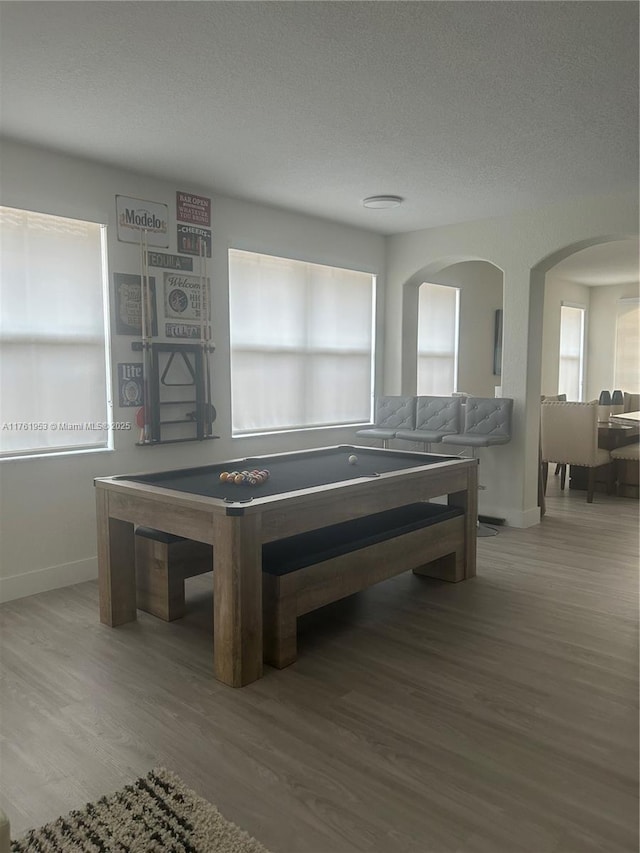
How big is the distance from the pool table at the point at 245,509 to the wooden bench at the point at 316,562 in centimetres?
11

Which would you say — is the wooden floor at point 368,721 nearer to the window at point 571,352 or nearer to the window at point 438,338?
the window at point 438,338

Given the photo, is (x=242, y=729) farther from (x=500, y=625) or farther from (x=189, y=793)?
(x=500, y=625)

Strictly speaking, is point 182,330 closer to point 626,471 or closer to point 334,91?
point 334,91

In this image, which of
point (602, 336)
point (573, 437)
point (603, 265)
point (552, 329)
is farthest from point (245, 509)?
point (602, 336)

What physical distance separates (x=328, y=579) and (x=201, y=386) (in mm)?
2069

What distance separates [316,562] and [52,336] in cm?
217

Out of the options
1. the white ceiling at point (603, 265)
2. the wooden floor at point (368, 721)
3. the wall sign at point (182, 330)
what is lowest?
the wooden floor at point (368, 721)

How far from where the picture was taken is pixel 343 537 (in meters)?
3.31

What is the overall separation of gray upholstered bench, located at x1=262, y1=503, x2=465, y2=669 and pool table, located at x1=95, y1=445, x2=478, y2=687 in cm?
12

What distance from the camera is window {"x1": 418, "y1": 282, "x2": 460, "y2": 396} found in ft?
23.9

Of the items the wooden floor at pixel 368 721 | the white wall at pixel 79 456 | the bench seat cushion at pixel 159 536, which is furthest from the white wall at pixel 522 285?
the bench seat cushion at pixel 159 536

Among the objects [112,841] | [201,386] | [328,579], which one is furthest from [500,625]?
[201,386]

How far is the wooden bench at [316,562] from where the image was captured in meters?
2.83

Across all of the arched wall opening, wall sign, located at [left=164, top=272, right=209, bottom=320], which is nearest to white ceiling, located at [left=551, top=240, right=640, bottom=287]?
the arched wall opening
